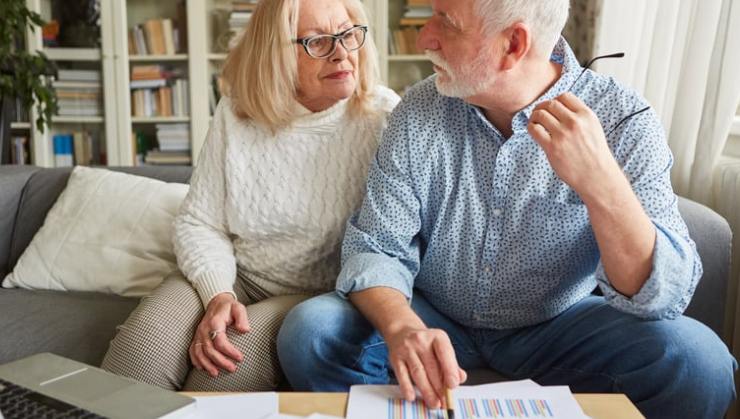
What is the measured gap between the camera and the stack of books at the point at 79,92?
12.3 feet

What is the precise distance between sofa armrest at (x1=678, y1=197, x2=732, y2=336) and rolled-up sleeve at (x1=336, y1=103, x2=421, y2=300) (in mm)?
574

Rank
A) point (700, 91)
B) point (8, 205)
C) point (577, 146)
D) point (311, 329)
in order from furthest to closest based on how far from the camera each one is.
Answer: point (8, 205) < point (700, 91) < point (311, 329) < point (577, 146)

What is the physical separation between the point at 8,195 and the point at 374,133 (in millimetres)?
1139

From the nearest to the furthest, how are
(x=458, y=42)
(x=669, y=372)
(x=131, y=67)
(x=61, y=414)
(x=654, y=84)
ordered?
(x=61, y=414) → (x=669, y=372) → (x=458, y=42) → (x=654, y=84) → (x=131, y=67)

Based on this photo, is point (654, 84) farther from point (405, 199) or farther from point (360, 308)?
point (360, 308)

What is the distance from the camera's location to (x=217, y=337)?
1263mm

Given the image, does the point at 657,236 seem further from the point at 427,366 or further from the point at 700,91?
the point at 700,91

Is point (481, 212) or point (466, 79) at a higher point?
point (466, 79)

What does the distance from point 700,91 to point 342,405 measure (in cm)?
134

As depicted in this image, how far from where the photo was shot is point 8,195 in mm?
2016

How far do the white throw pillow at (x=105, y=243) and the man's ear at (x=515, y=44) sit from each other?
1.01m

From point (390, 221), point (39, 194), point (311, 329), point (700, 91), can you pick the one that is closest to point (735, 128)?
point (700, 91)

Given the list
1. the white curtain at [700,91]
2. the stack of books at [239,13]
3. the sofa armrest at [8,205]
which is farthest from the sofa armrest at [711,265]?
the stack of books at [239,13]

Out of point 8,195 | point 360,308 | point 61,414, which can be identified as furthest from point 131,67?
point 61,414
